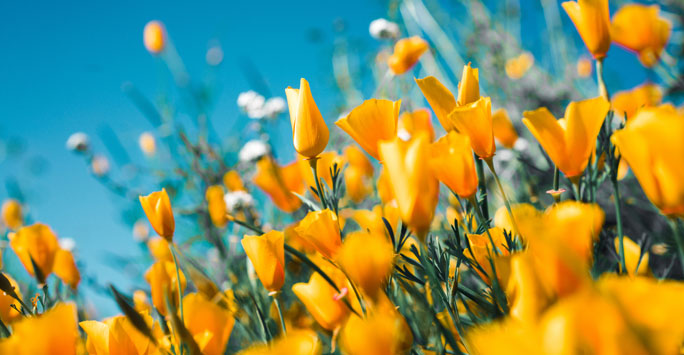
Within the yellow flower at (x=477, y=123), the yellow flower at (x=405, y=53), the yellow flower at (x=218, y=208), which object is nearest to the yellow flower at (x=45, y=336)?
the yellow flower at (x=477, y=123)

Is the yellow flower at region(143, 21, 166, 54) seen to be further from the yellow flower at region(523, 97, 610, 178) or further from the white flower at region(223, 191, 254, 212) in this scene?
the yellow flower at region(523, 97, 610, 178)

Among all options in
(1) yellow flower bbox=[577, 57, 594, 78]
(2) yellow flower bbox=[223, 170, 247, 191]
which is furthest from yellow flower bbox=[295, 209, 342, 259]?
(1) yellow flower bbox=[577, 57, 594, 78]

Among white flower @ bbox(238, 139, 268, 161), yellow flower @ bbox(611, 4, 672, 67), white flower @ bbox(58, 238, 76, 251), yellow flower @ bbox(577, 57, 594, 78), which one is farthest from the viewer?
yellow flower @ bbox(577, 57, 594, 78)

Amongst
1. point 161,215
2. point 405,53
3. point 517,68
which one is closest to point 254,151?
point 405,53

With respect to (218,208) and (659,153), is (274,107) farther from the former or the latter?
(659,153)

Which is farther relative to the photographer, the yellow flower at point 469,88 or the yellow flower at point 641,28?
the yellow flower at point 641,28

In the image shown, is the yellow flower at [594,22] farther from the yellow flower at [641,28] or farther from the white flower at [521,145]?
the white flower at [521,145]
